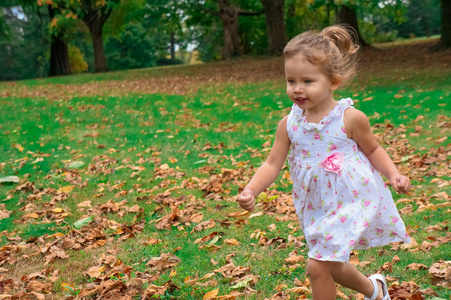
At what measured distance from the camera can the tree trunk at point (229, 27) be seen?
2933 centimetres

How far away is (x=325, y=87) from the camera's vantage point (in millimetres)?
2662

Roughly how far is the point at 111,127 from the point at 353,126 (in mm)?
9027

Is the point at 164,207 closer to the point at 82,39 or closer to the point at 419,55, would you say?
the point at 419,55

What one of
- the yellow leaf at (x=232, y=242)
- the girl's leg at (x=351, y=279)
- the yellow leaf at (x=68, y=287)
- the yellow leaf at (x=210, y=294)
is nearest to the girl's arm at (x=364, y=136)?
the girl's leg at (x=351, y=279)

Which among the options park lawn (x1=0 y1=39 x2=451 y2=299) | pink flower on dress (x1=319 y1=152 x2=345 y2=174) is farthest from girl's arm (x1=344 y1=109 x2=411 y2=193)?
park lawn (x1=0 y1=39 x2=451 y2=299)

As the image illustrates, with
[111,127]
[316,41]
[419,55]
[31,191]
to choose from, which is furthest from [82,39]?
[316,41]

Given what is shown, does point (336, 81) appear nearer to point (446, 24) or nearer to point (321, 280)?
point (321, 280)

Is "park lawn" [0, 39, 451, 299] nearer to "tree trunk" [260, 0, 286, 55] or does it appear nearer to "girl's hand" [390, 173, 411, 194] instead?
"girl's hand" [390, 173, 411, 194]

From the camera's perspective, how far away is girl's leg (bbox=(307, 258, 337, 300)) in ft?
8.51

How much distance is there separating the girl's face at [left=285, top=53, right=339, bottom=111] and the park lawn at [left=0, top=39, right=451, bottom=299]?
4.83ft

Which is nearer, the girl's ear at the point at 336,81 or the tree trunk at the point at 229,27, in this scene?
the girl's ear at the point at 336,81

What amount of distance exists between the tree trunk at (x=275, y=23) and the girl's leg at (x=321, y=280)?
2467 cm

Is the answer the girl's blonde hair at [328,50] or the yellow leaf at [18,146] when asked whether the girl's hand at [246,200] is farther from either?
the yellow leaf at [18,146]

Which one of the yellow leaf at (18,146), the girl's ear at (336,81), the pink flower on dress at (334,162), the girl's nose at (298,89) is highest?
the girl's ear at (336,81)
